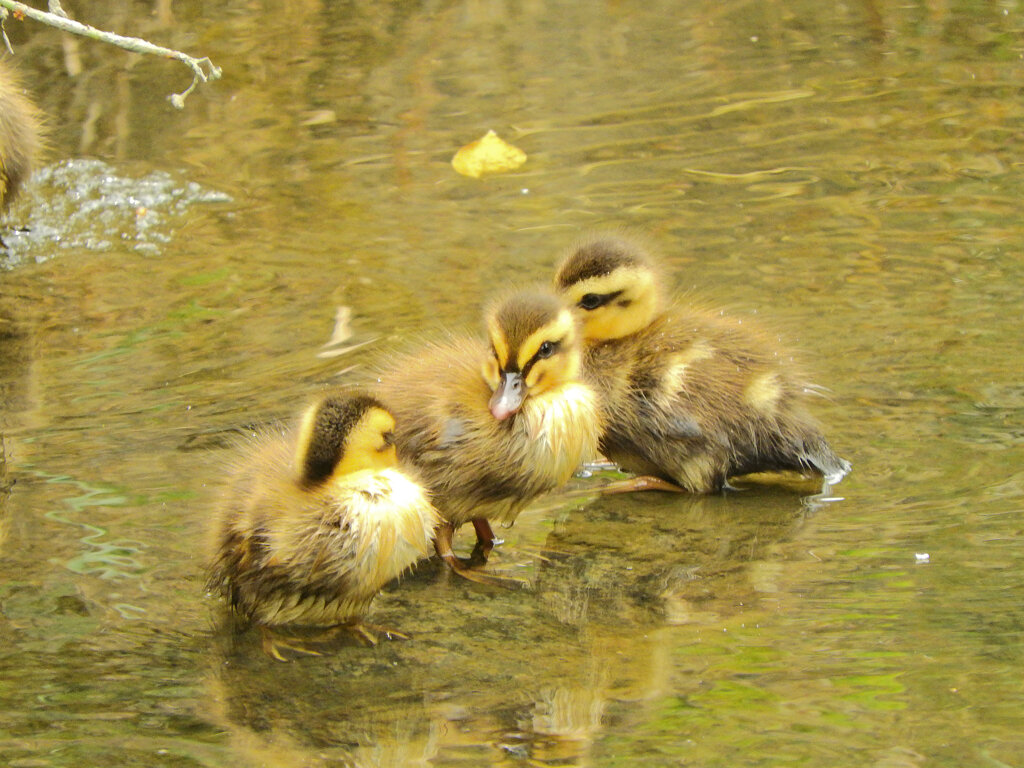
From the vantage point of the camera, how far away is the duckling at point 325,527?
10.1ft

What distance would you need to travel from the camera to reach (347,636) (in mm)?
3244

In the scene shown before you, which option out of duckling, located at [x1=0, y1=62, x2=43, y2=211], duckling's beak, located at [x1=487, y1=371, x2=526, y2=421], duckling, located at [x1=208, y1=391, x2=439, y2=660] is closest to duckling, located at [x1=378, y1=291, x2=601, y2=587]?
duckling's beak, located at [x1=487, y1=371, x2=526, y2=421]

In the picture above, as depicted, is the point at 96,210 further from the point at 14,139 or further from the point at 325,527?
the point at 325,527

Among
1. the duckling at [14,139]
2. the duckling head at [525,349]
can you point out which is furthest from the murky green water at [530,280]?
the duckling head at [525,349]

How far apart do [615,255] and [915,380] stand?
3.37ft

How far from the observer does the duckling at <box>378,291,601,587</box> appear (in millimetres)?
3584

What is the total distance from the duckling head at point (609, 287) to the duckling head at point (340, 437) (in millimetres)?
1158

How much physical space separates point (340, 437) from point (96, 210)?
374 centimetres

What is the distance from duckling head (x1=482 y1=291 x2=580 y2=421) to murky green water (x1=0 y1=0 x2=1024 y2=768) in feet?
1.46

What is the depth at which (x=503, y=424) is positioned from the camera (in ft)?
11.8

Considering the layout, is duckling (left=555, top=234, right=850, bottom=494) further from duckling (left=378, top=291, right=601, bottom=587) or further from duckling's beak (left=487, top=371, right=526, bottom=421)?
duckling's beak (left=487, top=371, right=526, bottom=421)

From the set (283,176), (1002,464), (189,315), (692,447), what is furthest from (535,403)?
(283,176)

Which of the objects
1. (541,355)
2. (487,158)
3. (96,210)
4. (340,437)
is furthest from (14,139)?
(340,437)

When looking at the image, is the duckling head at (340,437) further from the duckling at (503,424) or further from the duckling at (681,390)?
the duckling at (681,390)
